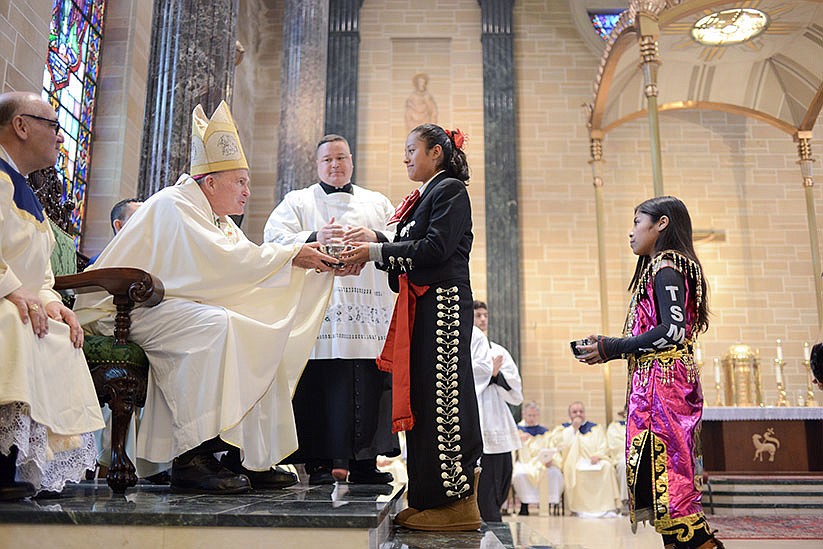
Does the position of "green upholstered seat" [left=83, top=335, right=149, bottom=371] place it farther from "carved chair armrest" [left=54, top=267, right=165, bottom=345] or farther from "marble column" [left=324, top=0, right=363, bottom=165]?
"marble column" [left=324, top=0, right=363, bottom=165]

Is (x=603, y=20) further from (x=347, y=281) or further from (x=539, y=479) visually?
(x=347, y=281)

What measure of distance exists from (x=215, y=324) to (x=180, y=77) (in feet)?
10.8

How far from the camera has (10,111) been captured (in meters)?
2.82

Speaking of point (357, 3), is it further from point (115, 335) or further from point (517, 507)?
point (115, 335)

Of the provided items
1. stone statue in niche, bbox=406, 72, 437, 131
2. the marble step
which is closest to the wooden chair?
the marble step

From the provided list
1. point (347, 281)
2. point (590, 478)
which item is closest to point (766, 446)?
point (590, 478)

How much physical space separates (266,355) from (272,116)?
10.2 meters

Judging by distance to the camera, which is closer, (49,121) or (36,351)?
(36,351)

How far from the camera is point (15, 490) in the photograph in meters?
2.51

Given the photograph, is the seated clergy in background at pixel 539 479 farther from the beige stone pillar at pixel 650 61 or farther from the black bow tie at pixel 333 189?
the black bow tie at pixel 333 189

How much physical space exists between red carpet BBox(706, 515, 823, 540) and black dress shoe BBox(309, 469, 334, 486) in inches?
122

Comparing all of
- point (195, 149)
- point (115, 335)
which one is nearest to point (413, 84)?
point (195, 149)

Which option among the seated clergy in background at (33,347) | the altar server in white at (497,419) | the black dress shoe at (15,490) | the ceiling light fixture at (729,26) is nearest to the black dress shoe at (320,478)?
the seated clergy in background at (33,347)

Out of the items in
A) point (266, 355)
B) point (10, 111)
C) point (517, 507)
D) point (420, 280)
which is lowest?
point (517, 507)
